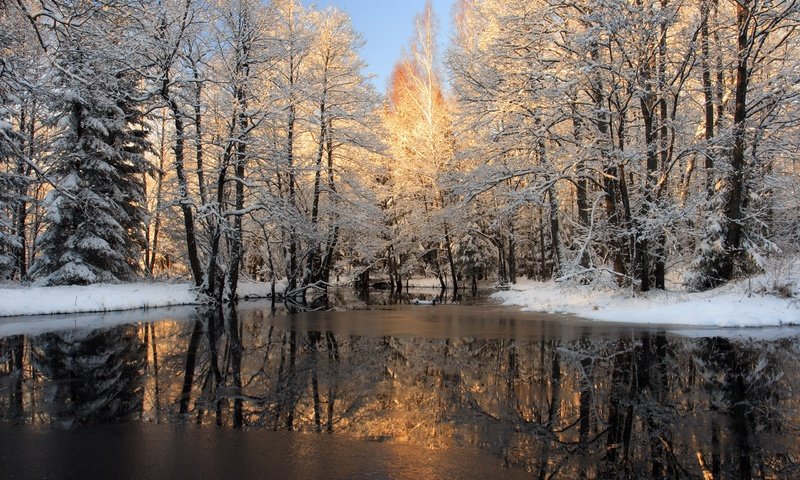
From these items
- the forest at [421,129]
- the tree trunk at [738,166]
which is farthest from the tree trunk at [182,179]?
the tree trunk at [738,166]

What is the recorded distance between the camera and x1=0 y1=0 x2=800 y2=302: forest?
48.8 feet

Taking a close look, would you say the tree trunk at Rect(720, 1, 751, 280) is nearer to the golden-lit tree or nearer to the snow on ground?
the snow on ground

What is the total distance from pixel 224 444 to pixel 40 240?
21.3 meters

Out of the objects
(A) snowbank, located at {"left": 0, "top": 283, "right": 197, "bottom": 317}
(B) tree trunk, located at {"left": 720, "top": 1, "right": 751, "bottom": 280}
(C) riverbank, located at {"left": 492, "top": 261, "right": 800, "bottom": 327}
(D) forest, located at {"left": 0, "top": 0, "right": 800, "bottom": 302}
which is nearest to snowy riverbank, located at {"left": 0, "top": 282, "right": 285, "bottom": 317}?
(A) snowbank, located at {"left": 0, "top": 283, "right": 197, "bottom": 317}

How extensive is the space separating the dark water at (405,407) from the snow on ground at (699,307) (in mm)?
1380

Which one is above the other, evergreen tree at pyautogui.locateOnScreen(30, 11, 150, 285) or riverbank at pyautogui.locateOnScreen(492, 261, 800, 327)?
evergreen tree at pyautogui.locateOnScreen(30, 11, 150, 285)

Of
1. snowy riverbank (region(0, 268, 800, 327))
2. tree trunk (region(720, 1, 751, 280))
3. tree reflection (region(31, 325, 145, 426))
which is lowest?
tree reflection (region(31, 325, 145, 426))

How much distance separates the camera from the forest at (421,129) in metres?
14.9

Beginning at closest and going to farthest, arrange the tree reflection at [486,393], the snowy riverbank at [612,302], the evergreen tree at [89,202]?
the tree reflection at [486,393], the snowy riverbank at [612,302], the evergreen tree at [89,202]

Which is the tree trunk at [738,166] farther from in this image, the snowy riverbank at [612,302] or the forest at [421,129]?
the snowy riverbank at [612,302]

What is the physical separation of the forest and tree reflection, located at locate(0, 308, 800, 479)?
4386 mm

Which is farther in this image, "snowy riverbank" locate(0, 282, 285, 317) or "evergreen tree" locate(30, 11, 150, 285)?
"evergreen tree" locate(30, 11, 150, 285)

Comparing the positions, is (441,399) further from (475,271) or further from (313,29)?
(475,271)

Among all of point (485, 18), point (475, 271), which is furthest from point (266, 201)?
point (475, 271)
